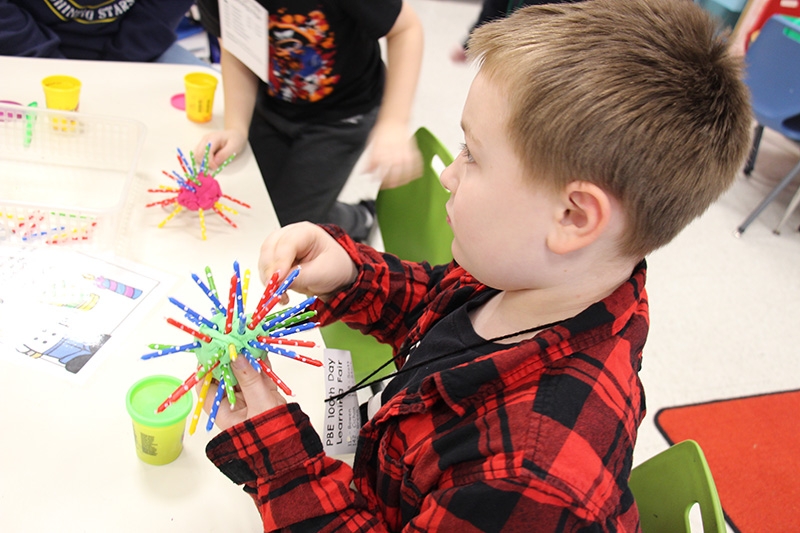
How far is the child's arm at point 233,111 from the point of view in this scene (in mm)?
1273

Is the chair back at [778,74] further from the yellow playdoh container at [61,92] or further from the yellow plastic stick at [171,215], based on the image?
the yellow playdoh container at [61,92]

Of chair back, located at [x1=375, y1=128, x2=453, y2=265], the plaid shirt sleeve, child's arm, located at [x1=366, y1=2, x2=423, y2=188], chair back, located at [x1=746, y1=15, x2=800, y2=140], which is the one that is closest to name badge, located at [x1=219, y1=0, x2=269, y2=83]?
child's arm, located at [x1=366, y1=2, x2=423, y2=188]

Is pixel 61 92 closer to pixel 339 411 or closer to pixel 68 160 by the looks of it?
pixel 68 160

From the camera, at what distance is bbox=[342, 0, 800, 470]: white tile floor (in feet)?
6.64

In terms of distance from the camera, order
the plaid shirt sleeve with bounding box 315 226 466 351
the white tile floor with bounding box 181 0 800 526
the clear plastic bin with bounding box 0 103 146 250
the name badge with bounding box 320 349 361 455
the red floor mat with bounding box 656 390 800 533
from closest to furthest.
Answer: the name badge with bounding box 320 349 361 455 < the plaid shirt sleeve with bounding box 315 226 466 351 < the clear plastic bin with bounding box 0 103 146 250 < the red floor mat with bounding box 656 390 800 533 < the white tile floor with bounding box 181 0 800 526

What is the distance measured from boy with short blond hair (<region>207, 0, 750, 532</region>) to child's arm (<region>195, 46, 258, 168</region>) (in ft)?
2.32

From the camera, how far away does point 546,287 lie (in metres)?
0.69

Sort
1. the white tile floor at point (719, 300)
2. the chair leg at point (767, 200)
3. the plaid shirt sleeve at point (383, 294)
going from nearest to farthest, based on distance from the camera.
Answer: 1. the plaid shirt sleeve at point (383, 294)
2. the white tile floor at point (719, 300)
3. the chair leg at point (767, 200)

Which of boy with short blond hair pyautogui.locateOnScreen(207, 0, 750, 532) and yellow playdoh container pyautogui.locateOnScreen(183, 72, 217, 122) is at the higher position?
boy with short blond hair pyautogui.locateOnScreen(207, 0, 750, 532)

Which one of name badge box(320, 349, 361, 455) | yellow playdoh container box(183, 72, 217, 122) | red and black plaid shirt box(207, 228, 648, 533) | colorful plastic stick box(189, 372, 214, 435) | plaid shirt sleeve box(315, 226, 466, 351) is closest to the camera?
red and black plaid shirt box(207, 228, 648, 533)

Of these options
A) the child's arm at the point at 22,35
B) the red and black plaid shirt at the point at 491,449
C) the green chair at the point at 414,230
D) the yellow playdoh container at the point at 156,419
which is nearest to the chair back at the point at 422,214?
the green chair at the point at 414,230

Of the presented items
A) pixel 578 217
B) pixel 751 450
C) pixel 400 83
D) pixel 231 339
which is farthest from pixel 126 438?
pixel 751 450

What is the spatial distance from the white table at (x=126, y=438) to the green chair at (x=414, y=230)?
0.28 metres

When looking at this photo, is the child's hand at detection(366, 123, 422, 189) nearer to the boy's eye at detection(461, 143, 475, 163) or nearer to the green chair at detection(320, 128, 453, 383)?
the green chair at detection(320, 128, 453, 383)
